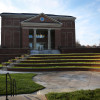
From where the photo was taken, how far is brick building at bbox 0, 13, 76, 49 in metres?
32.7

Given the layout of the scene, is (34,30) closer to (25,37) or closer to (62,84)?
(25,37)

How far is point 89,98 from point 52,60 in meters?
11.0

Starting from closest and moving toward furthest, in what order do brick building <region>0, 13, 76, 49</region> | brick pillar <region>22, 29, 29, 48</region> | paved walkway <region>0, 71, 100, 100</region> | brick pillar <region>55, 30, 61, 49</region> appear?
paved walkway <region>0, 71, 100, 100</region> → brick pillar <region>22, 29, 29, 48</region> → brick building <region>0, 13, 76, 49</region> → brick pillar <region>55, 30, 61, 49</region>

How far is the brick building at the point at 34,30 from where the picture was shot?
1287 inches

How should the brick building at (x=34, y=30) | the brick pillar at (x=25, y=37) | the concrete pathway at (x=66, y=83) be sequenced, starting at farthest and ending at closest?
the brick building at (x=34, y=30), the brick pillar at (x=25, y=37), the concrete pathway at (x=66, y=83)

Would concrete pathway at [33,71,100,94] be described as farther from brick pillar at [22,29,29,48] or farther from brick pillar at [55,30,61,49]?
brick pillar at [55,30,61,49]

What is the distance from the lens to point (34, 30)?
32.4 m

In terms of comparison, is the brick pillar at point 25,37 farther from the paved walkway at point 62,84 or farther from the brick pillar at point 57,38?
the paved walkway at point 62,84

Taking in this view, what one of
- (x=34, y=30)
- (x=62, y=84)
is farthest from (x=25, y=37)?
(x=62, y=84)

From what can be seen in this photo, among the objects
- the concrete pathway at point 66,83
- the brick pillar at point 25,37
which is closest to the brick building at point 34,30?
the brick pillar at point 25,37

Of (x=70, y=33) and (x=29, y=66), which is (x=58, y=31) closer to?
(x=70, y=33)

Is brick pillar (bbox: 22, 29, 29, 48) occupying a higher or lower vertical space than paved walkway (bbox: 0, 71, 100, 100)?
higher

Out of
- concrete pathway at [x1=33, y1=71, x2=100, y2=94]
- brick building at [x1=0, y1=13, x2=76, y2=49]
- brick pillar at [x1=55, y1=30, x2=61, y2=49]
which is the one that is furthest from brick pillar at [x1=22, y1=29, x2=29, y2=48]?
concrete pathway at [x1=33, y1=71, x2=100, y2=94]

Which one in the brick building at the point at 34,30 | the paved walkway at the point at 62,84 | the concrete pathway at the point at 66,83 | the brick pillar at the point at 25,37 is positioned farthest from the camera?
the brick building at the point at 34,30
